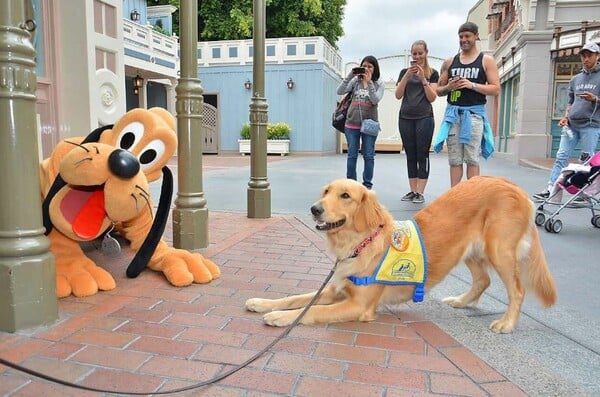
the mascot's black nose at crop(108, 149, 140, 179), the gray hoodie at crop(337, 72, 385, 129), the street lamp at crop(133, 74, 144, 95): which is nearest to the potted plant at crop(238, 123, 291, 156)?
the street lamp at crop(133, 74, 144, 95)

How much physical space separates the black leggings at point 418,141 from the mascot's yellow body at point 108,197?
412cm

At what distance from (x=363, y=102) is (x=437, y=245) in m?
4.55

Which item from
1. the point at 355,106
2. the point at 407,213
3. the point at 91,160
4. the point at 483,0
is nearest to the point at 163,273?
the point at 91,160

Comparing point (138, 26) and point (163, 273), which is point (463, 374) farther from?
point (138, 26)

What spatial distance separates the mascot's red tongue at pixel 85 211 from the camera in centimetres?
292

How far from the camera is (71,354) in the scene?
7.31ft

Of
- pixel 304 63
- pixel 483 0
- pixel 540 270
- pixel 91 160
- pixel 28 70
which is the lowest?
pixel 540 270

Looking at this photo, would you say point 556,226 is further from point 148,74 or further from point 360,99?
point 148,74

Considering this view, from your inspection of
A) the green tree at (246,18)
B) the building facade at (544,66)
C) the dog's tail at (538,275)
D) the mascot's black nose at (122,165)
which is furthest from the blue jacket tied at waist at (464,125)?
the green tree at (246,18)

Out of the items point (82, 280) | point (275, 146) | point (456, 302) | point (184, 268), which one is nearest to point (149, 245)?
point (184, 268)

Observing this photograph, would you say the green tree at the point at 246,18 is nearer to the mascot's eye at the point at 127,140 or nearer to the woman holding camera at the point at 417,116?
the woman holding camera at the point at 417,116

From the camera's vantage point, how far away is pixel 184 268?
335cm

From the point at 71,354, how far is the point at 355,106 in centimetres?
560

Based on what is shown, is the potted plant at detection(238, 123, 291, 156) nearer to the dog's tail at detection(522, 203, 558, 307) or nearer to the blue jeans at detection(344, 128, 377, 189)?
the blue jeans at detection(344, 128, 377, 189)
